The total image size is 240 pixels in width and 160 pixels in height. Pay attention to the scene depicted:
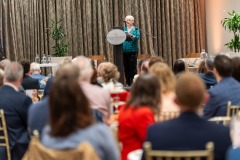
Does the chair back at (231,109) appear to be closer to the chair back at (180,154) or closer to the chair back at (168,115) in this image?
the chair back at (168,115)

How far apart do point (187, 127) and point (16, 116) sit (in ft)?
6.71

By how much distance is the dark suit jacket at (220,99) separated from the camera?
4133 mm

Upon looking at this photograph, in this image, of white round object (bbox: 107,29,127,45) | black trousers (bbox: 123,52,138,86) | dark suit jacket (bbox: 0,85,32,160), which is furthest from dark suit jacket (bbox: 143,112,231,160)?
black trousers (bbox: 123,52,138,86)

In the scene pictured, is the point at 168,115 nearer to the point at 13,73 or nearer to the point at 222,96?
the point at 222,96

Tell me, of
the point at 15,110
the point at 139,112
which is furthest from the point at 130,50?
the point at 139,112

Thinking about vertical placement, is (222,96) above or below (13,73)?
below

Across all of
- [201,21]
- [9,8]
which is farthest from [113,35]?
[201,21]

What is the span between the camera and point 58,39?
1152 cm

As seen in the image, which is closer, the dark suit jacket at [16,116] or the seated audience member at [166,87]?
the seated audience member at [166,87]

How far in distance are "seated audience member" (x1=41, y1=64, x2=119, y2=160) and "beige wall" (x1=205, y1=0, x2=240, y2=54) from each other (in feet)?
34.7

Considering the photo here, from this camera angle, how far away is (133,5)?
12430 mm

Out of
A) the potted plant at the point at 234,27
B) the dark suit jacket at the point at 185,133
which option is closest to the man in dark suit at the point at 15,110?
the dark suit jacket at the point at 185,133

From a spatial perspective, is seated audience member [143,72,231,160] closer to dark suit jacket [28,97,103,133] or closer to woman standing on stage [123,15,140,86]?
dark suit jacket [28,97,103,133]

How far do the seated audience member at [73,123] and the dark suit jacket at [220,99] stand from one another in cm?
198
